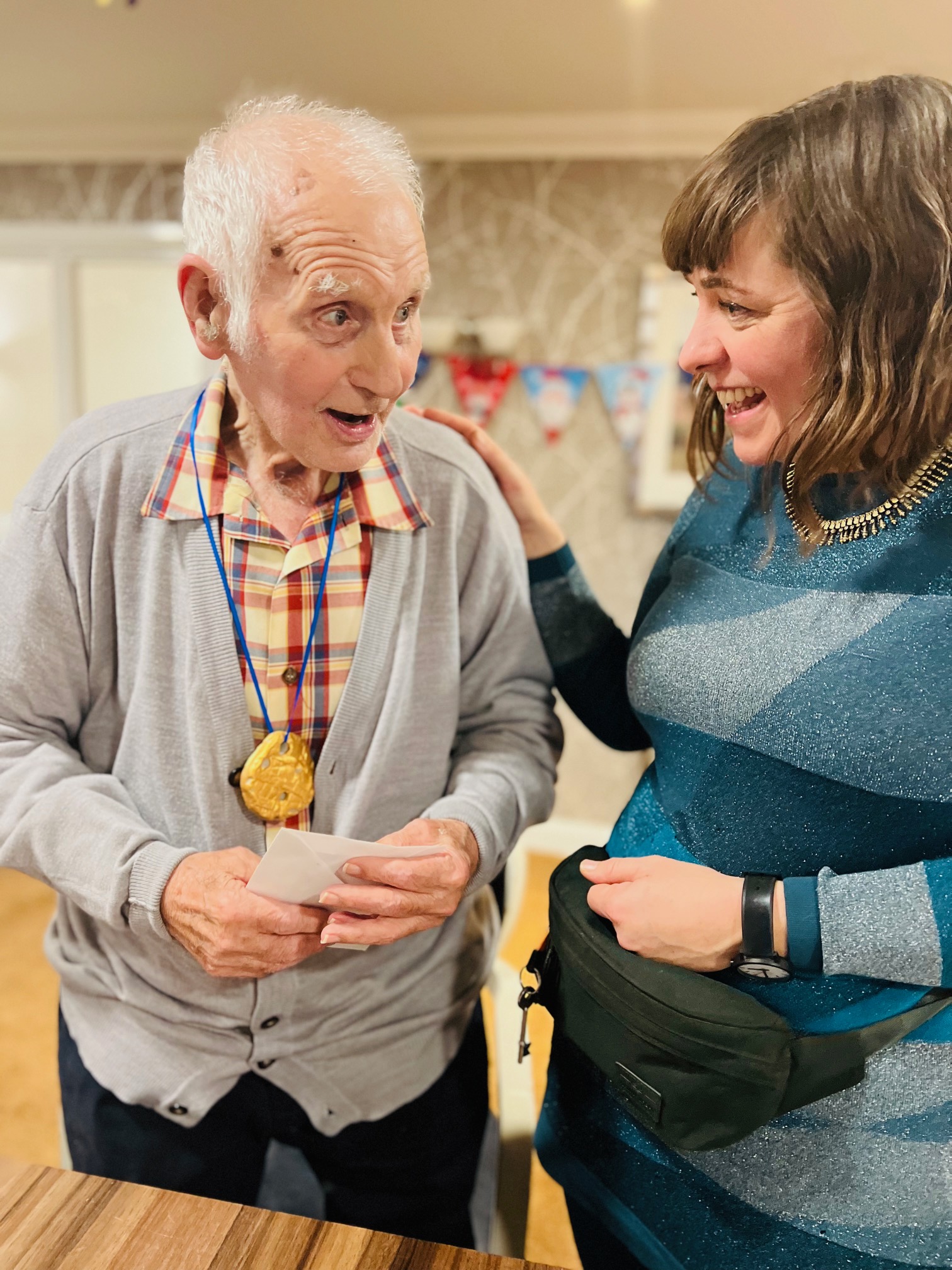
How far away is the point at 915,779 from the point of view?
82 cm

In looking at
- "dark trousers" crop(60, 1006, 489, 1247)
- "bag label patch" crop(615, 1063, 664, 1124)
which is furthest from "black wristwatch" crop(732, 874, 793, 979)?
"dark trousers" crop(60, 1006, 489, 1247)

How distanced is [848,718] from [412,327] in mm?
612

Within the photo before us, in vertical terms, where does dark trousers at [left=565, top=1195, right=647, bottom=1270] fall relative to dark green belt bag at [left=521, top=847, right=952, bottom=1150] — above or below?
below

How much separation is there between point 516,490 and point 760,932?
2.12 ft

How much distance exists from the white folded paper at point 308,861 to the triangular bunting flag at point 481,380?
2.85m

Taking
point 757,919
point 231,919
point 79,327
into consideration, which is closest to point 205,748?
point 231,919

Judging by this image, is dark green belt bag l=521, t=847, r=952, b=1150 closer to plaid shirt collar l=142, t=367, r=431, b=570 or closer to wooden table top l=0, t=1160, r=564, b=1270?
wooden table top l=0, t=1160, r=564, b=1270

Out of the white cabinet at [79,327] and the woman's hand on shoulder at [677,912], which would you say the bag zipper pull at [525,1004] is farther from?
the white cabinet at [79,327]

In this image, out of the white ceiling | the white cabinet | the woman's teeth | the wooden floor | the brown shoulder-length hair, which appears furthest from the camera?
the white cabinet

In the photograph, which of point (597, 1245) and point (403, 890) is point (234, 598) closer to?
point (403, 890)

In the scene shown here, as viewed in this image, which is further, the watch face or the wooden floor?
the wooden floor

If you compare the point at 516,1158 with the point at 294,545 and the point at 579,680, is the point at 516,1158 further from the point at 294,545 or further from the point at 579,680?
the point at 294,545

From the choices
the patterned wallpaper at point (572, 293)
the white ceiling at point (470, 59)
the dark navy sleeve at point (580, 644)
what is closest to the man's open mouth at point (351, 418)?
the dark navy sleeve at point (580, 644)

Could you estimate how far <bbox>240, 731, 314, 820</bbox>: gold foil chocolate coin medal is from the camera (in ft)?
3.42
